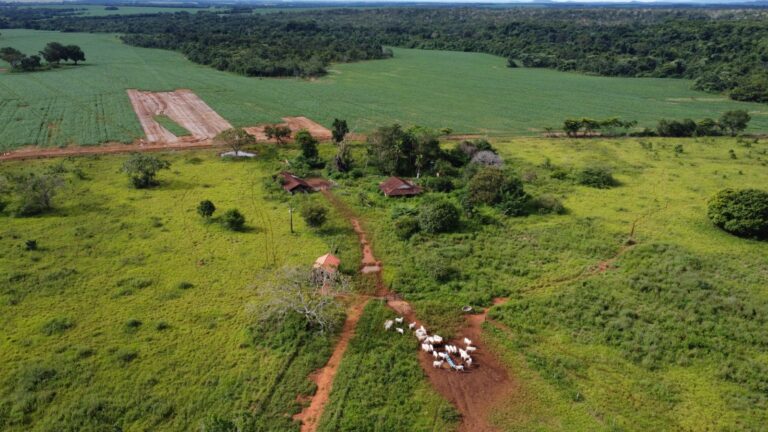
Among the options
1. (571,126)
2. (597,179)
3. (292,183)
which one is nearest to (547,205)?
(597,179)

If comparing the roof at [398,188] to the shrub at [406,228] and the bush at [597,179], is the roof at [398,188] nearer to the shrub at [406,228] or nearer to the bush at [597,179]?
the shrub at [406,228]

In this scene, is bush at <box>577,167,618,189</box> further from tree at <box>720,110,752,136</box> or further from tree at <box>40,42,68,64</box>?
tree at <box>40,42,68,64</box>

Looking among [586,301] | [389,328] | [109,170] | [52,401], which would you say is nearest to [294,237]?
[389,328]

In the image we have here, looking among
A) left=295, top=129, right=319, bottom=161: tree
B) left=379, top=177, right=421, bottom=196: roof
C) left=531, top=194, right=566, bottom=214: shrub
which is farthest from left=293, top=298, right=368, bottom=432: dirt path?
left=295, top=129, right=319, bottom=161: tree

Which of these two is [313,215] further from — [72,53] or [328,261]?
[72,53]

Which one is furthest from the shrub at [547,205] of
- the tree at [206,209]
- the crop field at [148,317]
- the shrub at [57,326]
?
the shrub at [57,326]

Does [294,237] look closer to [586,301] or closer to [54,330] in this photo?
[54,330]
